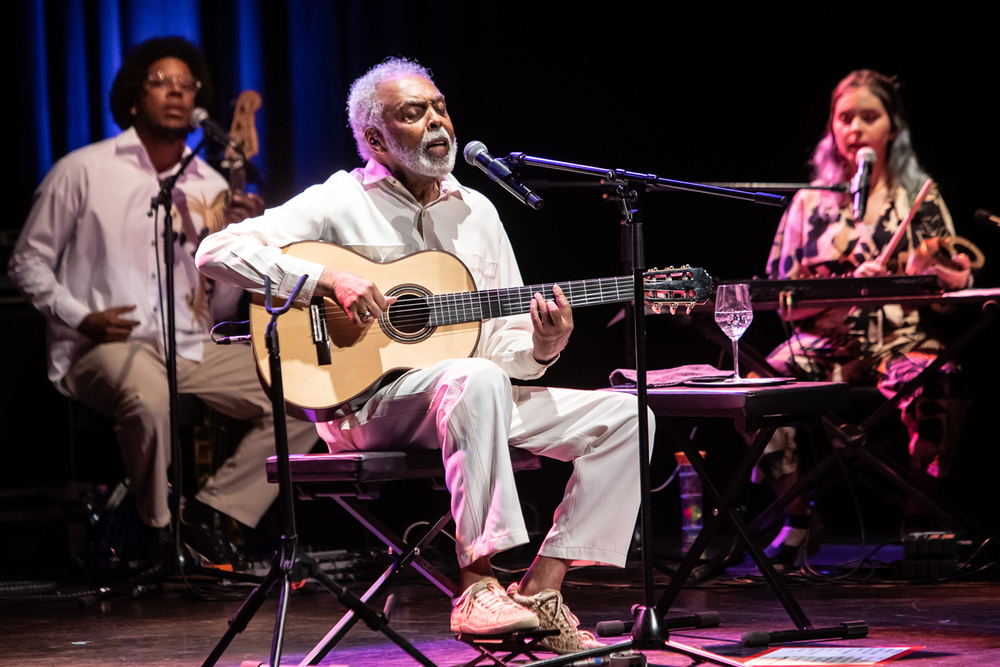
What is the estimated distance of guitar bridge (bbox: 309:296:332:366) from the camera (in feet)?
9.84

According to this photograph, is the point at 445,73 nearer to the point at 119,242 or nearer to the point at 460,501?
the point at 119,242

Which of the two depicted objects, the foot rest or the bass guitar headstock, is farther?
the bass guitar headstock

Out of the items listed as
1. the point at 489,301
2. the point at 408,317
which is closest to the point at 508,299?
the point at 489,301

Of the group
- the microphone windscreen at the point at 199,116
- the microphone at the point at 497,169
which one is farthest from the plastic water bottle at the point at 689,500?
the microphone windscreen at the point at 199,116

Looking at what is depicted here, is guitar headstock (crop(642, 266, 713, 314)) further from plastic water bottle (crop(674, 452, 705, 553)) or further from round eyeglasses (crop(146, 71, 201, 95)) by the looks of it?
round eyeglasses (crop(146, 71, 201, 95))

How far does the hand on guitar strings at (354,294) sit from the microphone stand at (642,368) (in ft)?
1.70

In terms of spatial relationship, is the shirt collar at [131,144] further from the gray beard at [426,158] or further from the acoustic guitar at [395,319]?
the acoustic guitar at [395,319]

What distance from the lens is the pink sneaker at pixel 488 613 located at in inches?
104

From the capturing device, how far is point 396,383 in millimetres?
3000

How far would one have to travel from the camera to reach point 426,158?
134 inches

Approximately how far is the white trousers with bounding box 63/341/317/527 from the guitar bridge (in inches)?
61.7

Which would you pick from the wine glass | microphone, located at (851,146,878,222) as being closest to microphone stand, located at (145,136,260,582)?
the wine glass

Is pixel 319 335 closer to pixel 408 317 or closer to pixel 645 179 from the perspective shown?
pixel 408 317

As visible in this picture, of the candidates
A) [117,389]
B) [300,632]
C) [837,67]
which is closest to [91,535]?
[117,389]
